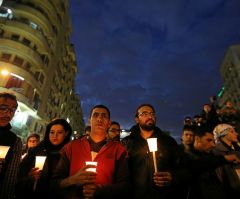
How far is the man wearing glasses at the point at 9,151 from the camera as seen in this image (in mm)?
3125

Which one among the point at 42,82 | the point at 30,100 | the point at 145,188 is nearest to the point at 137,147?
the point at 145,188

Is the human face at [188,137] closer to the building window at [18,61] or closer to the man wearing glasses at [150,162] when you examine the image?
the man wearing glasses at [150,162]

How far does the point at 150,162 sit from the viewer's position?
323 cm

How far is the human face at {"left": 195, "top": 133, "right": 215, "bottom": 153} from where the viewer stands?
13.7 ft

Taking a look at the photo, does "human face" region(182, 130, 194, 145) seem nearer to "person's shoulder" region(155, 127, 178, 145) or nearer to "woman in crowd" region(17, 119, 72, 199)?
"person's shoulder" region(155, 127, 178, 145)

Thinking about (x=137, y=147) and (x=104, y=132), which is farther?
(x=137, y=147)

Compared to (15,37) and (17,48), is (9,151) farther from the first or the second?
(15,37)

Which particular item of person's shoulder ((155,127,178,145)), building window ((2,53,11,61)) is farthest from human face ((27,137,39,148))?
building window ((2,53,11,61))

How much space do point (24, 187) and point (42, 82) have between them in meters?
27.4

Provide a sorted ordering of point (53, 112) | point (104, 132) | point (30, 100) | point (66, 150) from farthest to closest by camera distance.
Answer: point (53, 112) < point (30, 100) < point (104, 132) < point (66, 150)

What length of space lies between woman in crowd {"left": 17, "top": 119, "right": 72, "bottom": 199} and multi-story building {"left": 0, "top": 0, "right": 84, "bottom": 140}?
65.4ft

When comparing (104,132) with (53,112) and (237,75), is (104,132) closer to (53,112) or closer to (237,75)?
(53,112)

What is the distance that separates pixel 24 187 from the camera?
10.8 ft

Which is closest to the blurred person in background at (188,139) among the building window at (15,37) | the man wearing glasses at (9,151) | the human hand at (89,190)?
the human hand at (89,190)
